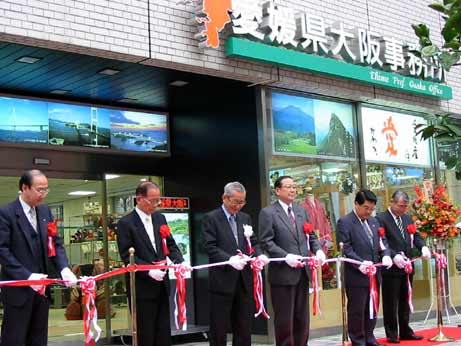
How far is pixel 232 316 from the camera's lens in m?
5.92

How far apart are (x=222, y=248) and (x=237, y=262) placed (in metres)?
0.32

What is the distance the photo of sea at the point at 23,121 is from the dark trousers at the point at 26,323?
393 cm

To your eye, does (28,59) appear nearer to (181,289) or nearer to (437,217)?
(181,289)

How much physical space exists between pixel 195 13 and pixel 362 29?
9.13 feet

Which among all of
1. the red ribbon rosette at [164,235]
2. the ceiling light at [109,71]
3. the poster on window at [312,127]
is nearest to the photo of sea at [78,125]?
the ceiling light at [109,71]

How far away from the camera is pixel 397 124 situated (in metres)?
10.4

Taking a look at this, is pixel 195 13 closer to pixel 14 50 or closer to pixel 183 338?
pixel 14 50

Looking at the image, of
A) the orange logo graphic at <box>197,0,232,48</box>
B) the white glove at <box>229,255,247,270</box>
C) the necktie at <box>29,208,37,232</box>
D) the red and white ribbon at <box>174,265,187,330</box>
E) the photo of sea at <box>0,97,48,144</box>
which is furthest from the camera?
the photo of sea at <box>0,97,48,144</box>

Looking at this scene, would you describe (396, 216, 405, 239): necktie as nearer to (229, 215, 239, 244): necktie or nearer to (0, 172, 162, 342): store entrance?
(229, 215, 239, 244): necktie

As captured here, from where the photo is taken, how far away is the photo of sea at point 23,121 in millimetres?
8133

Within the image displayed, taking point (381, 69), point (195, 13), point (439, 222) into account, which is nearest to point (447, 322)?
point (439, 222)

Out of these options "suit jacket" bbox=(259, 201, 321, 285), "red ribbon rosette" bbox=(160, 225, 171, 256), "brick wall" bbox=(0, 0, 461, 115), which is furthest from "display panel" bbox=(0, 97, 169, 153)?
"suit jacket" bbox=(259, 201, 321, 285)

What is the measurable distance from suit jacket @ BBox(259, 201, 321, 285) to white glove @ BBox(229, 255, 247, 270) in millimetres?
379

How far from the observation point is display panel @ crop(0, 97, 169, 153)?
8227 millimetres
